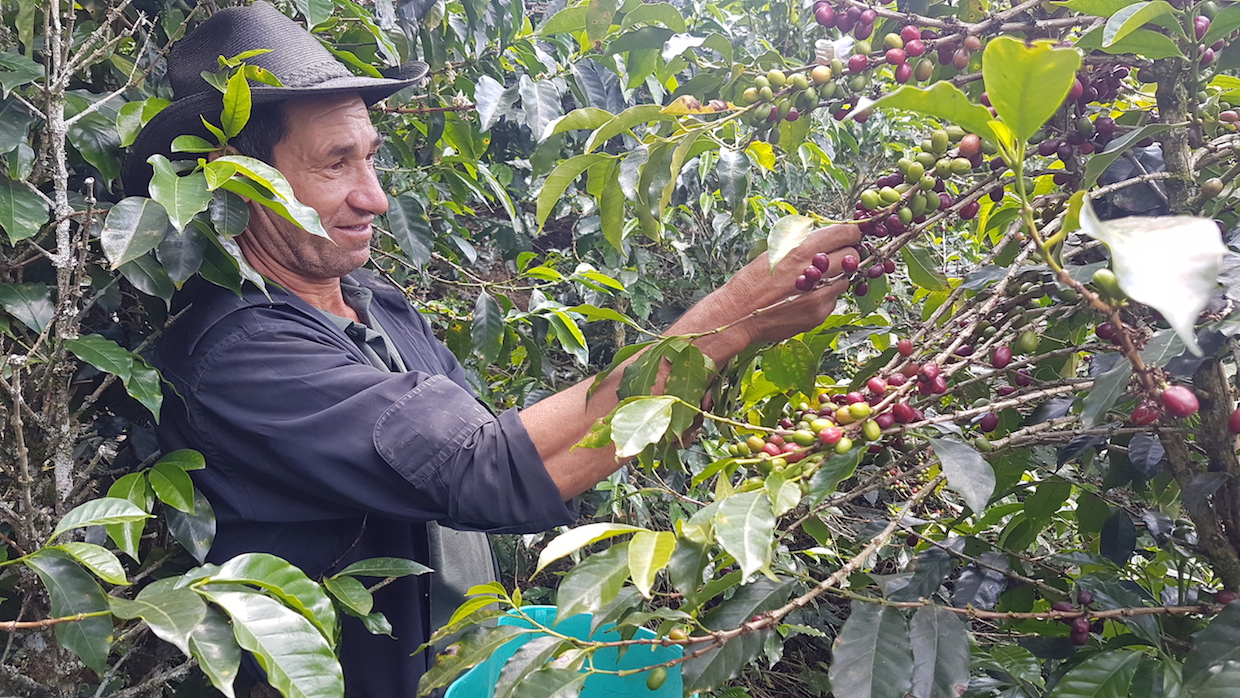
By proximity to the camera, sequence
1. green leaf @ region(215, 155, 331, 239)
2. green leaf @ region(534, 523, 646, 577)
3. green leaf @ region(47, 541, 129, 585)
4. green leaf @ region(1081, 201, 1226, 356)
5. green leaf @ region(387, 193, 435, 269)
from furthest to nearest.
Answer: green leaf @ region(387, 193, 435, 269), green leaf @ region(215, 155, 331, 239), green leaf @ region(47, 541, 129, 585), green leaf @ region(534, 523, 646, 577), green leaf @ region(1081, 201, 1226, 356)

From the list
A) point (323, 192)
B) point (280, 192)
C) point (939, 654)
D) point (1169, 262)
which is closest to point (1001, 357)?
point (939, 654)

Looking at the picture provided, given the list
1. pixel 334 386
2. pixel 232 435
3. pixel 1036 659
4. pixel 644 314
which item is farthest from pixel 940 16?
pixel 644 314

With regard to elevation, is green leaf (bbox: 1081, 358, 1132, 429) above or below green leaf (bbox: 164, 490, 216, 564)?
above

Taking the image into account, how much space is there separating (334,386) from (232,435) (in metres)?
0.20

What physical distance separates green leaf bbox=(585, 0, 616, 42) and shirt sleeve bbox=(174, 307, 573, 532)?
1.95ft

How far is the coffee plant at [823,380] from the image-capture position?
786 millimetres

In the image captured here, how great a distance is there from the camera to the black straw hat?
1.46m

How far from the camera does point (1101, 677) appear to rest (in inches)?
35.6

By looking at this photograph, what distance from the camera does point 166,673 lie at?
4.56 ft

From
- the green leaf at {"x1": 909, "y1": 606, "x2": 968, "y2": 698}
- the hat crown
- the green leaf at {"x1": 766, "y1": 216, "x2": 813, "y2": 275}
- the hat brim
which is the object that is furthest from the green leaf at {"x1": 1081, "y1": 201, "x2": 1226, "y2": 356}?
the hat crown

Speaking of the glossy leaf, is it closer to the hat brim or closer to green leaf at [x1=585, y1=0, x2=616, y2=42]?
the hat brim

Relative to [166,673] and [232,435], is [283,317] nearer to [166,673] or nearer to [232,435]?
[232,435]

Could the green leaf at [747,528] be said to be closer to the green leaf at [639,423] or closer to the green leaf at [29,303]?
the green leaf at [639,423]

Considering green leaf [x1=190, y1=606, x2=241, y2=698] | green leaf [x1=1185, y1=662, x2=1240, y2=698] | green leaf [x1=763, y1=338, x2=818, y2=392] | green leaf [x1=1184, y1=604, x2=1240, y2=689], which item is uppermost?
green leaf [x1=190, y1=606, x2=241, y2=698]
